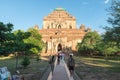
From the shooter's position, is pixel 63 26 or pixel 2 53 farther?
pixel 63 26

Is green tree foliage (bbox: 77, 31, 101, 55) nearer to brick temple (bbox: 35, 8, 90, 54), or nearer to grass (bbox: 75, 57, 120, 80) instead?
brick temple (bbox: 35, 8, 90, 54)

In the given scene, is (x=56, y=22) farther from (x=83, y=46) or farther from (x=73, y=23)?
(x=83, y=46)

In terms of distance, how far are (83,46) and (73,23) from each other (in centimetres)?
2636

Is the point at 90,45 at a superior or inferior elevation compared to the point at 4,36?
superior

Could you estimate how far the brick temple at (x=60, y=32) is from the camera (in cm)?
8094

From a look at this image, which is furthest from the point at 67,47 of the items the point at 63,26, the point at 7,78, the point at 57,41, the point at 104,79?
the point at 7,78

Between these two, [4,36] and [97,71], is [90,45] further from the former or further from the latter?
[4,36]

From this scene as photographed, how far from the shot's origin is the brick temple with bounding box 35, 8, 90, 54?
8094 cm

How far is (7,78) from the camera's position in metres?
12.9

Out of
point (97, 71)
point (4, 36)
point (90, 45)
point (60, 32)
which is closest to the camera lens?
point (4, 36)

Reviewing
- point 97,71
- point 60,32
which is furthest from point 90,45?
point 97,71

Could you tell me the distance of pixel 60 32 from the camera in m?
84.7

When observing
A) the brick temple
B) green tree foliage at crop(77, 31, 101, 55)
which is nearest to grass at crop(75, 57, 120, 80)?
green tree foliage at crop(77, 31, 101, 55)

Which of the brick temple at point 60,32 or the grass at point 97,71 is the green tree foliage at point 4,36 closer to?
the grass at point 97,71
